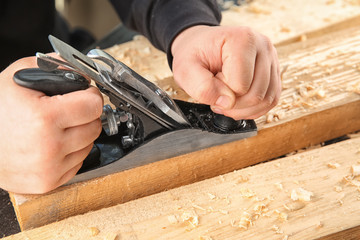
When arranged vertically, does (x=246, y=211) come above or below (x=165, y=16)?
below

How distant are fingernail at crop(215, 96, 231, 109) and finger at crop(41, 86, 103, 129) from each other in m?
0.33

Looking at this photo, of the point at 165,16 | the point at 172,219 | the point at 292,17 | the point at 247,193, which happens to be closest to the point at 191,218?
the point at 172,219

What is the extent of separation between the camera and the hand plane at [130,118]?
1.00 meters

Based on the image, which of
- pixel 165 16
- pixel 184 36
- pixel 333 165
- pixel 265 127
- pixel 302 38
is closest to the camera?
pixel 333 165

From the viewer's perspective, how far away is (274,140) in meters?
1.32

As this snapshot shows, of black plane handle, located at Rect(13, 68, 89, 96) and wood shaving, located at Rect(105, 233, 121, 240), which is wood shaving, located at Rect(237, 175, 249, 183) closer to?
wood shaving, located at Rect(105, 233, 121, 240)

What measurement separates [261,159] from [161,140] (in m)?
0.38

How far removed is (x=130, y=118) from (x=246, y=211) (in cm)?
43

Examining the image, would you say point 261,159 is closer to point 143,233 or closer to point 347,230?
point 347,230

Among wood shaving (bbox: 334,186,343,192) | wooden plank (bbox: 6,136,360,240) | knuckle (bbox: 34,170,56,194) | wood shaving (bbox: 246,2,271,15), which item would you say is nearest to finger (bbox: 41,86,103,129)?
knuckle (bbox: 34,170,56,194)

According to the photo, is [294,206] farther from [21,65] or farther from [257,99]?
[21,65]

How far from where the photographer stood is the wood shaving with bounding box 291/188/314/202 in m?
1.06

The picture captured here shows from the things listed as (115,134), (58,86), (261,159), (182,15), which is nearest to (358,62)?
(261,159)

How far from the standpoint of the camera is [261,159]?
134 cm
